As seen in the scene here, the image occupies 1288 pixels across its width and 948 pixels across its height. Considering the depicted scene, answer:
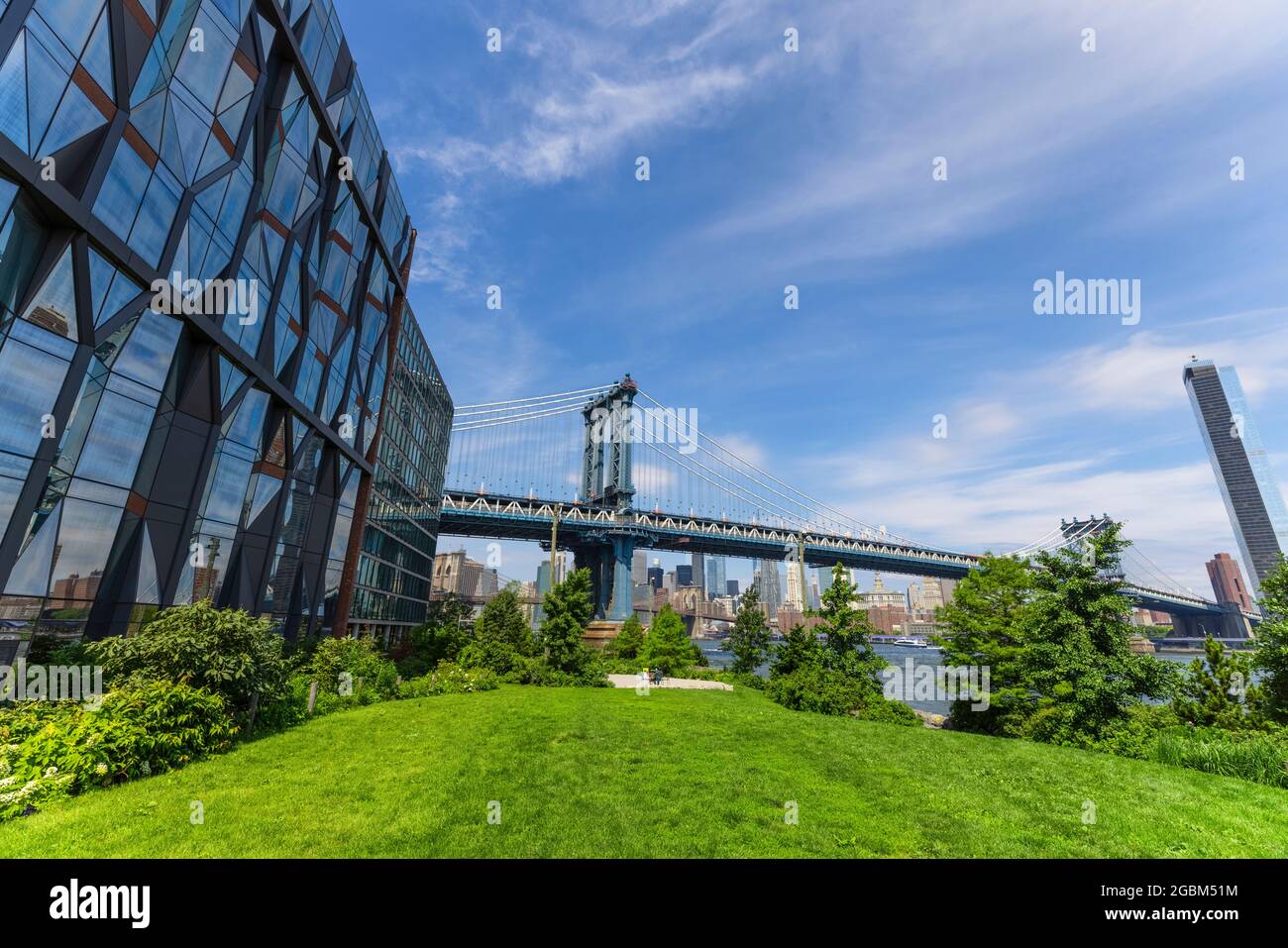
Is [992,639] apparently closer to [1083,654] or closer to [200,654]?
Answer: [1083,654]

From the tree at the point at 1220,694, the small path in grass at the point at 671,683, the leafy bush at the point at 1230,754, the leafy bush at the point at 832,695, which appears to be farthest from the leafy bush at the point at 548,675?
the tree at the point at 1220,694

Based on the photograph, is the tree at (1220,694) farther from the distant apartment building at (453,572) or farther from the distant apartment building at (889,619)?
the distant apartment building at (889,619)

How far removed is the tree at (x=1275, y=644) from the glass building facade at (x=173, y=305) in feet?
117

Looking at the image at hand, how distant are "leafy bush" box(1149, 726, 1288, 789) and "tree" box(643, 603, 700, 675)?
1166 inches

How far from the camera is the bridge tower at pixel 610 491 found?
8494 centimetres

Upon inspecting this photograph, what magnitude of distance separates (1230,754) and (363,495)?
41.7m

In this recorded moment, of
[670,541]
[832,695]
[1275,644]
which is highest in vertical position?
[670,541]

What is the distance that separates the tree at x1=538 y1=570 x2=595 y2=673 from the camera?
32625mm

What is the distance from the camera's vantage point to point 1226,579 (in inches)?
6112

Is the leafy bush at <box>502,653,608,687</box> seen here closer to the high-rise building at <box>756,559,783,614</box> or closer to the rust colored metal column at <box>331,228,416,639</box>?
the rust colored metal column at <box>331,228,416,639</box>

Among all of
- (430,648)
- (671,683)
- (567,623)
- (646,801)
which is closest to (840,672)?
(671,683)

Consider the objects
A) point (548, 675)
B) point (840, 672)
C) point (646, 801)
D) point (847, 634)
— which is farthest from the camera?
point (548, 675)
